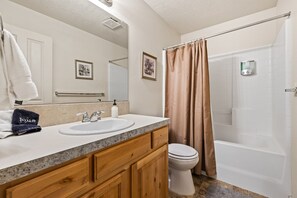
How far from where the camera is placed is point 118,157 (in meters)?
0.79

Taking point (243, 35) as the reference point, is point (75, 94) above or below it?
below

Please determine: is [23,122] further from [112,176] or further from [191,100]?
[191,100]

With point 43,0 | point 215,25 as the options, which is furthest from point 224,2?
point 43,0

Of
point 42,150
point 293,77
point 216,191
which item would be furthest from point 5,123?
point 293,77

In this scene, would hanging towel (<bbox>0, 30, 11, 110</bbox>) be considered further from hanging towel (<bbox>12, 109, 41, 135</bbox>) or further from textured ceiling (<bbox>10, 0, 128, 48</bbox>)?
textured ceiling (<bbox>10, 0, 128, 48</bbox>)

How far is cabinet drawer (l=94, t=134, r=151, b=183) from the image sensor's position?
27.3 inches

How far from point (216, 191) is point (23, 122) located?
6.15 feet

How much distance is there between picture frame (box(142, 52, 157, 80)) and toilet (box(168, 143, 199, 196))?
971 millimetres

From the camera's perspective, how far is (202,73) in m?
1.79

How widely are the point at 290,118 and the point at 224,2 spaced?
1.54 m

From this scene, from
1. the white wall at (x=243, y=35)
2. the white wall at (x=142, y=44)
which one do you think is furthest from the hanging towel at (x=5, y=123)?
the white wall at (x=243, y=35)

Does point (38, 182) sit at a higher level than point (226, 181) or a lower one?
higher

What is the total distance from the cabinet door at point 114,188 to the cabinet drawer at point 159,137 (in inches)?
12.4

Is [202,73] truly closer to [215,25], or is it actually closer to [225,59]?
[225,59]
